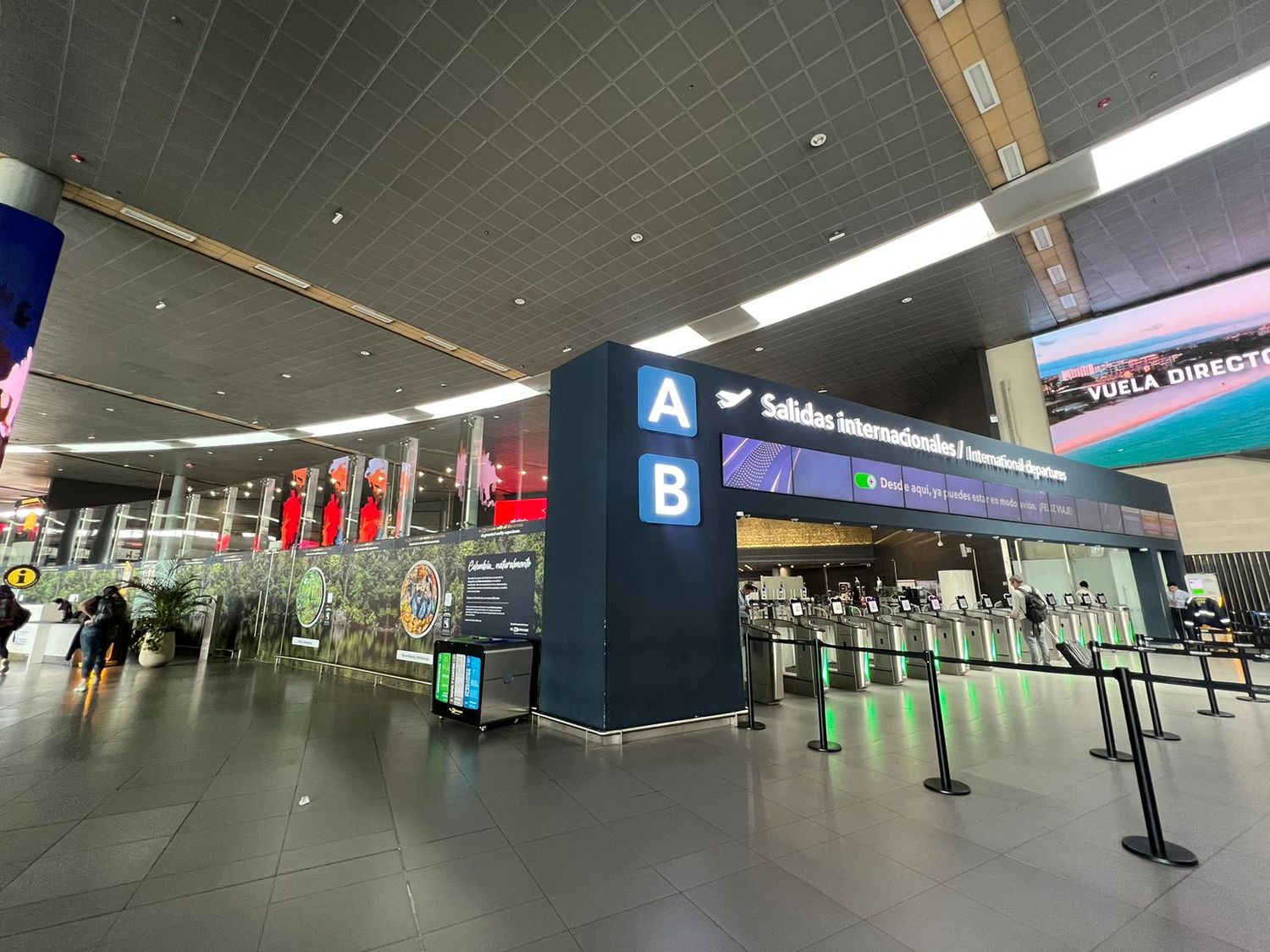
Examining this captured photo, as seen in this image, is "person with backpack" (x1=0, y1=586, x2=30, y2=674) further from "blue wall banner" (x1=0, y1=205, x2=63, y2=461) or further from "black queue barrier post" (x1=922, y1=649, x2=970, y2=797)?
"black queue barrier post" (x1=922, y1=649, x2=970, y2=797)

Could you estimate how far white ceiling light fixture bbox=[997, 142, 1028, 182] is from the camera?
614cm

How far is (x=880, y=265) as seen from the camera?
8523 millimetres

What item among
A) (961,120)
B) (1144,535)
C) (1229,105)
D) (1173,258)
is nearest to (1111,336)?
(1173,258)

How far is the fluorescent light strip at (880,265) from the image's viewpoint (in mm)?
7656

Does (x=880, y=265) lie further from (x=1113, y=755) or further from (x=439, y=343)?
(x=439, y=343)

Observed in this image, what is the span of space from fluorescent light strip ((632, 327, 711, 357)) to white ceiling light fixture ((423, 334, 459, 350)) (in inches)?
153

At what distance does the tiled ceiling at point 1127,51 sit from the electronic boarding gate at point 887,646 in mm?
6524

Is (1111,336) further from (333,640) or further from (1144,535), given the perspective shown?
(333,640)

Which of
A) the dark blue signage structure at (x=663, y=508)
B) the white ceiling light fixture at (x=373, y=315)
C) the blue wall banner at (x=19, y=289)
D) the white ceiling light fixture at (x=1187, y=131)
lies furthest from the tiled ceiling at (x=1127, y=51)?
the blue wall banner at (x=19, y=289)

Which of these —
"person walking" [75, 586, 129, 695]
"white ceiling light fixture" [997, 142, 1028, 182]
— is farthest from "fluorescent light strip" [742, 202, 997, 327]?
"person walking" [75, 586, 129, 695]

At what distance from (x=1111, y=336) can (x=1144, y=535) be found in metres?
4.43

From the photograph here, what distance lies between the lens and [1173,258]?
910 centimetres

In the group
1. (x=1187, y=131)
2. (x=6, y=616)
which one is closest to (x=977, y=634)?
(x=1187, y=131)

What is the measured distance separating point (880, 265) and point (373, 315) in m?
9.03
